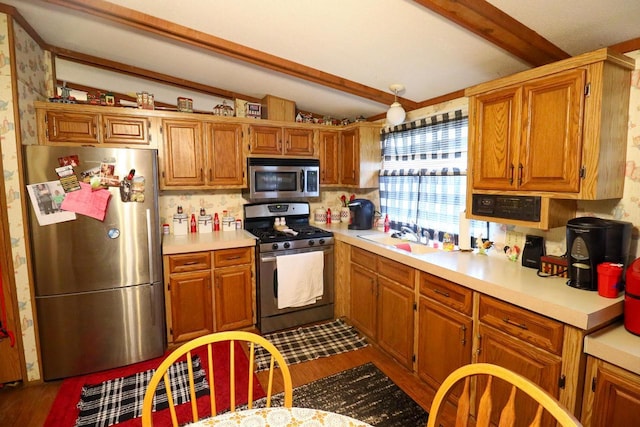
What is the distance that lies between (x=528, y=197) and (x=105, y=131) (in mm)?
3150

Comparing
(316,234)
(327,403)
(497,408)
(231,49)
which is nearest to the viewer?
(497,408)

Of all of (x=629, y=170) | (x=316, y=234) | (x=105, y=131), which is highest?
(x=105, y=131)

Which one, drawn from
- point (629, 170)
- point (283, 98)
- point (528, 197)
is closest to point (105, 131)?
point (283, 98)

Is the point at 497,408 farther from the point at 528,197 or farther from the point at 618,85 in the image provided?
the point at 618,85

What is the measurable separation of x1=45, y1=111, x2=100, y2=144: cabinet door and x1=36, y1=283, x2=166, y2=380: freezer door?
1237mm

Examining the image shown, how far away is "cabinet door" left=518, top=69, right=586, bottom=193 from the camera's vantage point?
1.60 meters

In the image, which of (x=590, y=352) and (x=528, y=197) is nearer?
(x=590, y=352)

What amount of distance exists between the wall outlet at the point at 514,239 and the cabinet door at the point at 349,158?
1.59 meters

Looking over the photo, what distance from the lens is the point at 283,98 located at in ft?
11.1

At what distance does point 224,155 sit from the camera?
10.3 ft

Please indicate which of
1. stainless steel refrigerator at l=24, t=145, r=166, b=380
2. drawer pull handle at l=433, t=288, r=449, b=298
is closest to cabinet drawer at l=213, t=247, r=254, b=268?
stainless steel refrigerator at l=24, t=145, r=166, b=380

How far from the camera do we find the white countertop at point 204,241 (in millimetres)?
2697

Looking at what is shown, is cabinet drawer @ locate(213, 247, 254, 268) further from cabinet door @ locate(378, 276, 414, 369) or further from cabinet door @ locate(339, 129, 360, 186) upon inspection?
cabinet door @ locate(339, 129, 360, 186)

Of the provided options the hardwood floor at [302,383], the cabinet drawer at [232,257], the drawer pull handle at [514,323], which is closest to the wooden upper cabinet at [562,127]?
the drawer pull handle at [514,323]
